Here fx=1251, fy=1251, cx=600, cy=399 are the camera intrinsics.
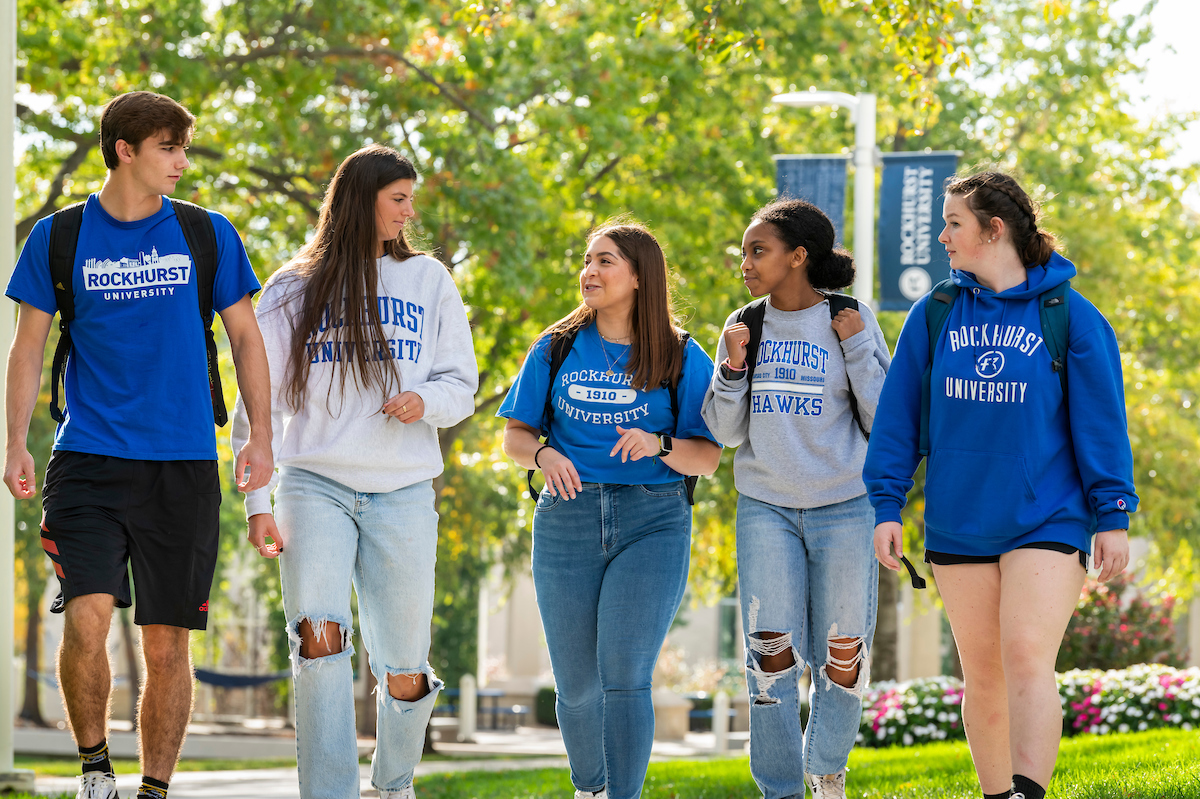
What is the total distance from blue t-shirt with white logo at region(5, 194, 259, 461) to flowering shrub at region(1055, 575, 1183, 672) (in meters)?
12.4

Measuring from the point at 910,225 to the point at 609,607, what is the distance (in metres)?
7.69

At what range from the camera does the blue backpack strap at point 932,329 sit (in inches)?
161

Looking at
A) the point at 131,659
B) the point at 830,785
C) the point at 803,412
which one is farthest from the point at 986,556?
the point at 131,659

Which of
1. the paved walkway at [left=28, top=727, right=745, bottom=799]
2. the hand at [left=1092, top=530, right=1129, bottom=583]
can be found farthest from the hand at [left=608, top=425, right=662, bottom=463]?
the paved walkway at [left=28, top=727, right=745, bottom=799]

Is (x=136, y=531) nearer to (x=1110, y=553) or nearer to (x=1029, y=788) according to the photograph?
(x=1029, y=788)

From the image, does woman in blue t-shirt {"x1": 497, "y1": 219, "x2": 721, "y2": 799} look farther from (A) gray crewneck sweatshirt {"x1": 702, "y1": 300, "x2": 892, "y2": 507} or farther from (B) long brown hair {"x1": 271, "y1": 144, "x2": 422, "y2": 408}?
(B) long brown hair {"x1": 271, "y1": 144, "x2": 422, "y2": 408}

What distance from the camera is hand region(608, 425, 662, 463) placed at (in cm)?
445

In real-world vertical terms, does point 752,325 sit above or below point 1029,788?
above

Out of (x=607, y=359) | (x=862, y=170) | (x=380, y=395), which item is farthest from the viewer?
(x=862, y=170)

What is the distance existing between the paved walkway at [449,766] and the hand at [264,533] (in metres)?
3.48

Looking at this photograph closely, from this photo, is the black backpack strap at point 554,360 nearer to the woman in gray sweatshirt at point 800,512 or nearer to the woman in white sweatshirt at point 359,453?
the woman in white sweatshirt at point 359,453

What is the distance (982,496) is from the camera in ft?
12.6

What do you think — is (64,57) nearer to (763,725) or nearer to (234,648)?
(763,725)

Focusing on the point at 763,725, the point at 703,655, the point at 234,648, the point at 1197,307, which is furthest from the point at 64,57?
the point at 703,655
